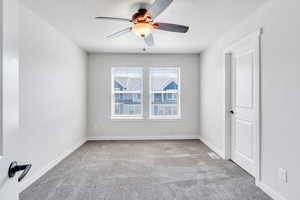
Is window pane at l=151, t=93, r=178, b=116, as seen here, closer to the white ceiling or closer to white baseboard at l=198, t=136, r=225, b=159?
white baseboard at l=198, t=136, r=225, b=159

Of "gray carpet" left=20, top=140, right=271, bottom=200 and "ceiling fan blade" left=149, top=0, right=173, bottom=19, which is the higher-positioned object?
"ceiling fan blade" left=149, top=0, right=173, bottom=19

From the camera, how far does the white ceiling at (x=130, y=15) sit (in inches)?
93.0

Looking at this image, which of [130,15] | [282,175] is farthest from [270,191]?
[130,15]

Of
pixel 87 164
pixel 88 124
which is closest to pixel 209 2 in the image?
pixel 87 164

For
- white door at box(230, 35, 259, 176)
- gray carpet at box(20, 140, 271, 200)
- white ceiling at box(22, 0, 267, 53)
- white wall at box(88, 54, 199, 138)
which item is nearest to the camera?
gray carpet at box(20, 140, 271, 200)

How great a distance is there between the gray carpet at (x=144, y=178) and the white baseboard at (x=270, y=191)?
47mm

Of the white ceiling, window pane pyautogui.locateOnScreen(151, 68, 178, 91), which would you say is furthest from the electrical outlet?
window pane pyautogui.locateOnScreen(151, 68, 178, 91)

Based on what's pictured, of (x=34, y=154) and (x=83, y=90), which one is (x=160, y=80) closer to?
(x=83, y=90)

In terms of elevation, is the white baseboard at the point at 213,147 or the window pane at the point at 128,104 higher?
the window pane at the point at 128,104

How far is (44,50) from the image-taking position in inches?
113

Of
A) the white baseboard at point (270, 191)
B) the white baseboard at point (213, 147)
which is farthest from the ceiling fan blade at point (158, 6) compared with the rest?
the white baseboard at point (213, 147)

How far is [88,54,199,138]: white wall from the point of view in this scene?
16.6ft

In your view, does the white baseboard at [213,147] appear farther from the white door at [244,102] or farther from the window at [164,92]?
the window at [164,92]

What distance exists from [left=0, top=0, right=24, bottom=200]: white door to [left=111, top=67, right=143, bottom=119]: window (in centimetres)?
432
